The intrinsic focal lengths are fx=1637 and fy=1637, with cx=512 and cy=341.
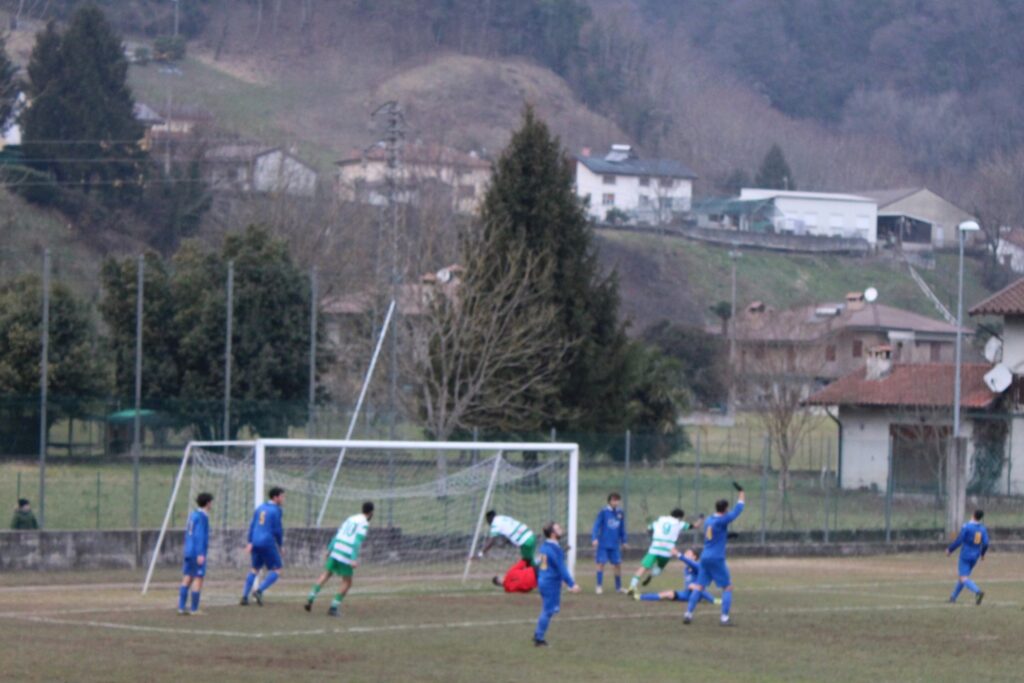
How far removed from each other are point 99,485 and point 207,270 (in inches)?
696

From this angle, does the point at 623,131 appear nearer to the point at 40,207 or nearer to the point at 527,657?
the point at 40,207

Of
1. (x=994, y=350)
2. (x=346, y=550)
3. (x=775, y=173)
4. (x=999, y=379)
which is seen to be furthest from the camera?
(x=775, y=173)

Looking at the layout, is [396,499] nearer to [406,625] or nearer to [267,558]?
[267,558]

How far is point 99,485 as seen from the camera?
32.1 meters

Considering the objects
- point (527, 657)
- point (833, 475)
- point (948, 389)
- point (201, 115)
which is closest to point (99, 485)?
point (527, 657)

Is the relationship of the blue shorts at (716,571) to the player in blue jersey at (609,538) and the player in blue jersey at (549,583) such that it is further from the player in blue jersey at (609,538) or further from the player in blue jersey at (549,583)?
the player in blue jersey at (609,538)

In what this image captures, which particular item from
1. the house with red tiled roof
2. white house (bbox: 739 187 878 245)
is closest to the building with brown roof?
the house with red tiled roof

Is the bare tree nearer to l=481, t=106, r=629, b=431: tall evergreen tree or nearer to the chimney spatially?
l=481, t=106, r=629, b=431: tall evergreen tree

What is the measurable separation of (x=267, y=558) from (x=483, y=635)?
3946 millimetres

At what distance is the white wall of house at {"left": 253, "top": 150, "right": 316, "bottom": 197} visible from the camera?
97.2 m

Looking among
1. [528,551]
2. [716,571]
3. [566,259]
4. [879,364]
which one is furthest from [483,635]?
[879,364]

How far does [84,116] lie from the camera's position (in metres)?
89.6

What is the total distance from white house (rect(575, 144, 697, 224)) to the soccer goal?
98486mm

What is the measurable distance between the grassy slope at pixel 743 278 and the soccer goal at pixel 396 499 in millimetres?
69528
